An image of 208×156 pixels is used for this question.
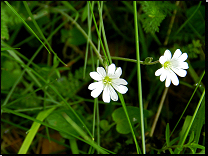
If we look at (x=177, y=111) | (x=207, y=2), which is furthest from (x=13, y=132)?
(x=207, y=2)

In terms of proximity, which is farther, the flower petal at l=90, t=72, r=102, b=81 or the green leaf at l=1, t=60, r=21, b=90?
the green leaf at l=1, t=60, r=21, b=90

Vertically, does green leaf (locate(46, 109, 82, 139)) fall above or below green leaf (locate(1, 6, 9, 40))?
below

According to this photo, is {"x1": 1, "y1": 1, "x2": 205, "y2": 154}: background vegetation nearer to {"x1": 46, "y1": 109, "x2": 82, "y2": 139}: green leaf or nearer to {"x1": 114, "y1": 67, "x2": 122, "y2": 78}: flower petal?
{"x1": 46, "y1": 109, "x2": 82, "y2": 139}: green leaf

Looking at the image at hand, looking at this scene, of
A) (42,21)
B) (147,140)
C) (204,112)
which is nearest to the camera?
(204,112)

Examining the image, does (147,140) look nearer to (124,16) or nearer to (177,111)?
(177,111)

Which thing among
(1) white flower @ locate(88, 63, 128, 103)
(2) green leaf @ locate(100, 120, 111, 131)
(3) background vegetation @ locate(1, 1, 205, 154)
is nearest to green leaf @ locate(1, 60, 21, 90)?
(3) background vegetation @ locate(1, 1, 205, 154)

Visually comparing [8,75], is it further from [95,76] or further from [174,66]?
[174,66]

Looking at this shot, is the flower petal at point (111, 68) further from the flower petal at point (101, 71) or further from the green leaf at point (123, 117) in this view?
the green leaf at point (123, 117)

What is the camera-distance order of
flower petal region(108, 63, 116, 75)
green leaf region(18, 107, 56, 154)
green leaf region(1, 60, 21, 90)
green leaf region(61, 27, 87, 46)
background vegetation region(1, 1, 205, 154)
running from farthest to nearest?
1. green leaf region(61, 27, 87, 46)
2. green leaf region(1, 60, 21, 90)
3. background vegetation region(1, 1, 205, 154)
4. green leaf region(18, 107, 56, 154)
5. flower petal region(108, 63, 116, 75)
